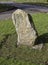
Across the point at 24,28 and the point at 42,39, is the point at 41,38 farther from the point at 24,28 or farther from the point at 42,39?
the point at 24,28

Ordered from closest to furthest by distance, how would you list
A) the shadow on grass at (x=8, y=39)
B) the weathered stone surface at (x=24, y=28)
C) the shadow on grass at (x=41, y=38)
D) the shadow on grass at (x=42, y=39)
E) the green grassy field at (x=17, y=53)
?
1. the green grassy field at (x=17, y=53)
2. the weathered stone surface at (x=24, y=28)
3. the shadow on grass at (x=41, y=38)
4. the shadow on grass at (x=42, y=39)
5. the shadow on grass at (x=8, y=39)

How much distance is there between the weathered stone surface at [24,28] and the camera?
11820mm

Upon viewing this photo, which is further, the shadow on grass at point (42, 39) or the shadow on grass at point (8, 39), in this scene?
the shadow on grass at point (8, 39)

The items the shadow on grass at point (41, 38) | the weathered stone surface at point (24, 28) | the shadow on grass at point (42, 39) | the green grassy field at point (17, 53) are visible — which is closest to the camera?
the green grassy field at point (17, 53)

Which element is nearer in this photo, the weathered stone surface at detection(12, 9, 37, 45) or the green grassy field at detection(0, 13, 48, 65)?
the green grassy field at detection(0, 13, 48, 65)

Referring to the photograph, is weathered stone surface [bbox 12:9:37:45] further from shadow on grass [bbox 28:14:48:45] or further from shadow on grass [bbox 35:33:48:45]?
shadow on grass [bbox 35:33:48:45]

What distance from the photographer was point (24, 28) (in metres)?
12.0

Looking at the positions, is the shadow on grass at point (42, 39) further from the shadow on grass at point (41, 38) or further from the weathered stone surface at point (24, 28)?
the weathered stone surface at point (24, 28)

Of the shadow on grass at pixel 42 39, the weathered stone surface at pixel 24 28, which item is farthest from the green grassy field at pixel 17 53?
the weathered stone surface at pixel 24 28

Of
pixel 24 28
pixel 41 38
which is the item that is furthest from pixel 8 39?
pixel 41 38

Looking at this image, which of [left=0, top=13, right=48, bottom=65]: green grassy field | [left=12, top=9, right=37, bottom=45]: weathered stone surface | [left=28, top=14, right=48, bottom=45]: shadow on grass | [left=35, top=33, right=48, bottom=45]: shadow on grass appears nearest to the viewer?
[left=0, top=13, right=48, bottom=65]: green grassy field

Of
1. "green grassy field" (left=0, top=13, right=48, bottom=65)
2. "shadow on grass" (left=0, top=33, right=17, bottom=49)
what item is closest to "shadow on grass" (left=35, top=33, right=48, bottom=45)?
"green grassy field" (left=0, top=13, right=48, bottom=65)

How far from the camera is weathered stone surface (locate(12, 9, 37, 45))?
11820mm

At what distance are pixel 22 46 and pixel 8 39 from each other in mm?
1308
